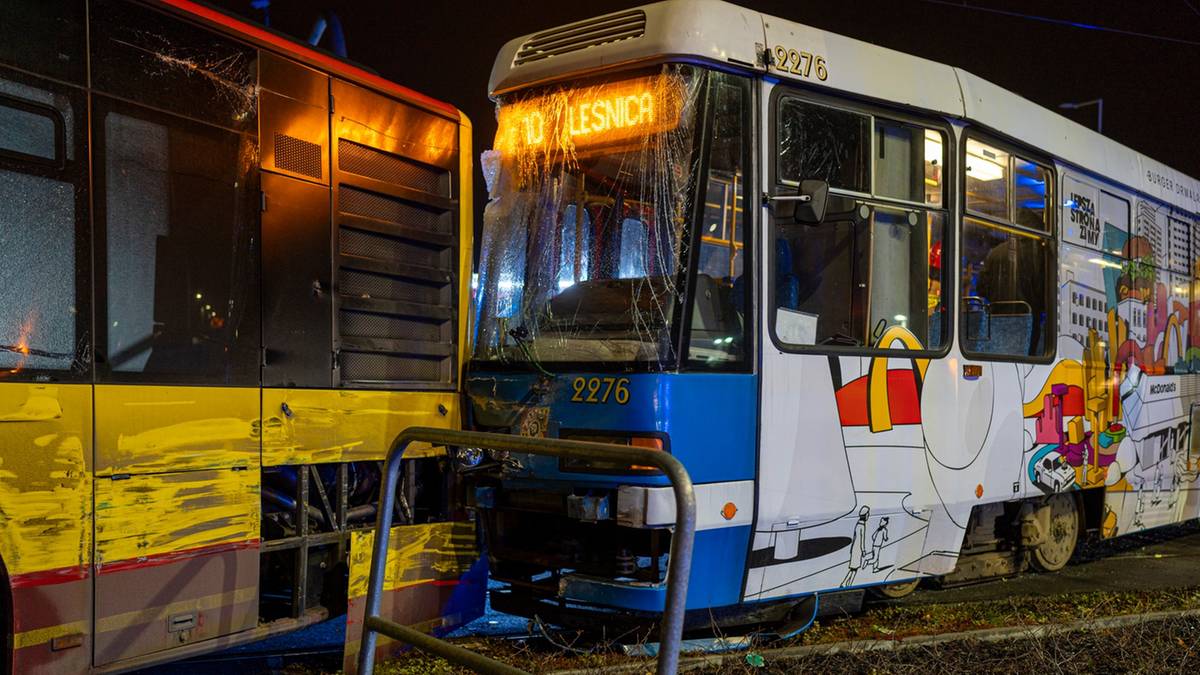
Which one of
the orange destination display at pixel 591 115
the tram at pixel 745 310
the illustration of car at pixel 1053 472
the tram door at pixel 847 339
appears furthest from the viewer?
the illustration of car at pixel 1053 472

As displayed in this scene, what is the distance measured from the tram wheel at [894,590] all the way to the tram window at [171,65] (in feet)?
15.7

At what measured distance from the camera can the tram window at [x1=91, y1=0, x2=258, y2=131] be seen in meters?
4.55

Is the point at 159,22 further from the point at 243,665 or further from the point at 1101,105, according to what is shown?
the point at 1101,105

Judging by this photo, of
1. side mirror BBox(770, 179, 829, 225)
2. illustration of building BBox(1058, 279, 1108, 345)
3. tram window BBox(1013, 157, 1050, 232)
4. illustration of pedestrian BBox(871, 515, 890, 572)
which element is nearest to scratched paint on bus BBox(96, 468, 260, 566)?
side mirror BBox(770, 179, 829, 225)

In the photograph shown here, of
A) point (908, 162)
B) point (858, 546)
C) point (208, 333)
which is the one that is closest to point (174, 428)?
point (208, 333)

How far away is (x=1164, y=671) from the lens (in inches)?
192

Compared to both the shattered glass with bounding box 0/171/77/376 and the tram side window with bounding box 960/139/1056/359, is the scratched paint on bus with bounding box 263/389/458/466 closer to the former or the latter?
the shattered glass with bounding box 0/171/77/376

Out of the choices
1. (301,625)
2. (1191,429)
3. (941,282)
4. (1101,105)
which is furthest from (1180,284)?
(1101,105)

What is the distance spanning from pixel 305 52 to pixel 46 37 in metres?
1.43

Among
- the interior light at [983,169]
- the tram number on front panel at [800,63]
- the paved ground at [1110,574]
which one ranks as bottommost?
the paved ground at [1110,574]

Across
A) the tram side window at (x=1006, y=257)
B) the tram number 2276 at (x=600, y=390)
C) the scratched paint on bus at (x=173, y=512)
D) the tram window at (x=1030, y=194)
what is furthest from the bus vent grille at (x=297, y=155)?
the tram window at (x=1030, y=194)

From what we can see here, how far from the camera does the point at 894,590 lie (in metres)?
6.77

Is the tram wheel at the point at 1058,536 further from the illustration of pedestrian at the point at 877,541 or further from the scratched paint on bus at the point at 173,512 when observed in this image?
the scratched paint on bus at the point at 173,512

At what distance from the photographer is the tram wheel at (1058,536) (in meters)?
7.85
